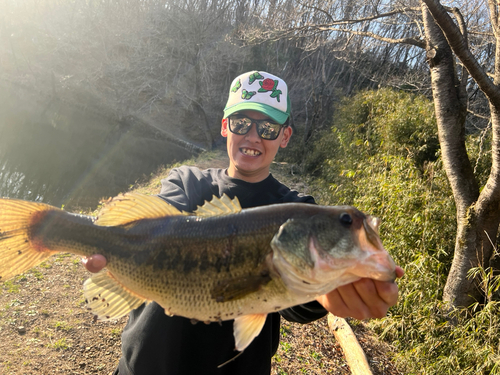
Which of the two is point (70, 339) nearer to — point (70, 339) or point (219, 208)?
point (70, 339)

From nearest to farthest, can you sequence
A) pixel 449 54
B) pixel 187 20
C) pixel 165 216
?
pixel 165 216
pixel 449 54
pixel 187 20

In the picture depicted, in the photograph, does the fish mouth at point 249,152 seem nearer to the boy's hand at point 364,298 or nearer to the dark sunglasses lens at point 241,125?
the dark sunglasses lens at point 241,125

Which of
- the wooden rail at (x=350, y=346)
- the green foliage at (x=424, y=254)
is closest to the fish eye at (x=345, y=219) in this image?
the green foliage at (x=424, y=254)

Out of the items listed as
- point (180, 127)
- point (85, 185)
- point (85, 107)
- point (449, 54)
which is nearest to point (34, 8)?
point (85, 107)

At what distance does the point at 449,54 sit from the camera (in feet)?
16.2

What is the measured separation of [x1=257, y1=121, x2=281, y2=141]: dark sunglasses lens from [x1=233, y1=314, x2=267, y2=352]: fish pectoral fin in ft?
4.57

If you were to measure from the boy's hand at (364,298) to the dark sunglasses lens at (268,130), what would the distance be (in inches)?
49.9

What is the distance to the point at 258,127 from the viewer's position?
246 centimetres

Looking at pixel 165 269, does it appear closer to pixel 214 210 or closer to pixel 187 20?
pixel 214 210

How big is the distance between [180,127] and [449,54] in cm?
2865

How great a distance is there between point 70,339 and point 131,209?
13.4 feet

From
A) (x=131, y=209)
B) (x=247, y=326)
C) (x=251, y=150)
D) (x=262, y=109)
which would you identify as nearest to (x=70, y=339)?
(x=131, y=209)

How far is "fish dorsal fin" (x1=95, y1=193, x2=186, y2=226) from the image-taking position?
1664 millimetres

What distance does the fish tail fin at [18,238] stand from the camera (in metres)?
1.67
